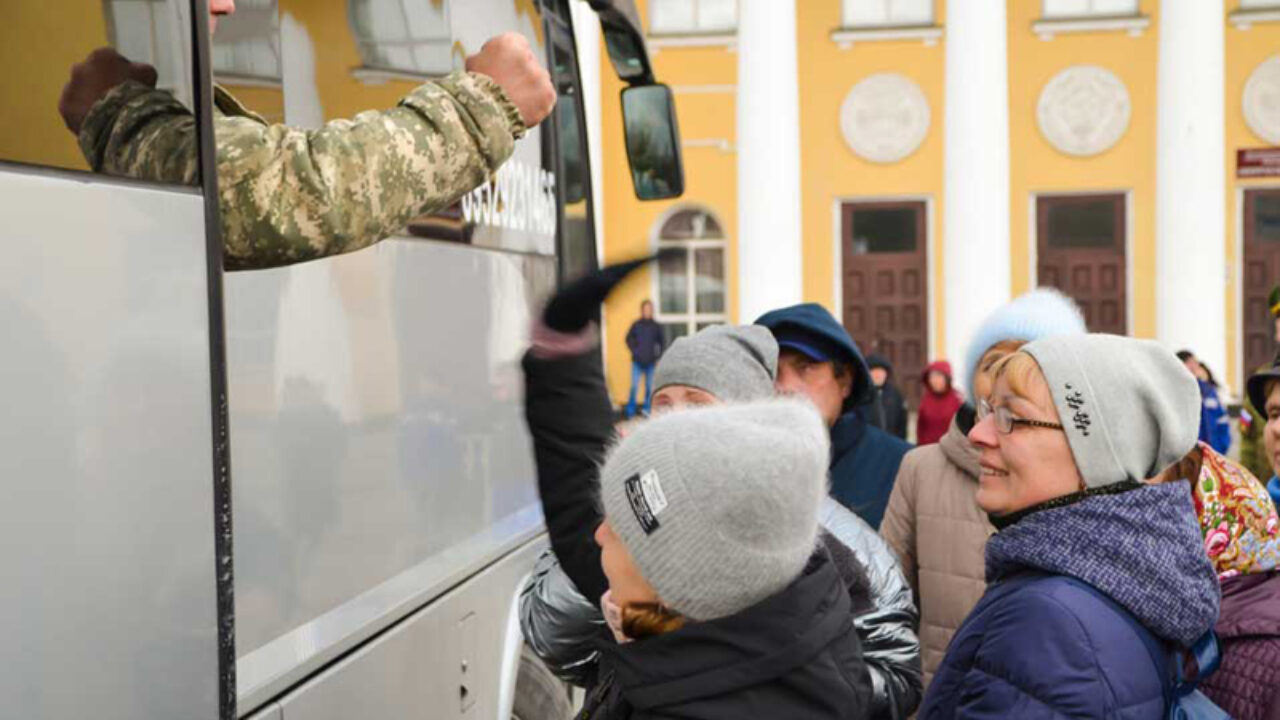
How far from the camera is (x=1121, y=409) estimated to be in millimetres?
1997

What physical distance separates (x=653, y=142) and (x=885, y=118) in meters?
17.7

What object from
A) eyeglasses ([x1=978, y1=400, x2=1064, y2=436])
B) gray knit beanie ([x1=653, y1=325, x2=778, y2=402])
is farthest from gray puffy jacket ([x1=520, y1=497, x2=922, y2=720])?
eyeglasses ([x1=978, y1=400, x2=1064, y2=436])

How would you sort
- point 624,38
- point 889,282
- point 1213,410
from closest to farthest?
point 624,38
point 1213,410
point 889,282

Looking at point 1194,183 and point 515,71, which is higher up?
point 1194,183

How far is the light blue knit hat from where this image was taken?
330cm

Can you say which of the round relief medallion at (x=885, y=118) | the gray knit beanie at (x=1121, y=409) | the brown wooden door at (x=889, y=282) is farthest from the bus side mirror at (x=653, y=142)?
the brown wooden door at (x=889, y=282)

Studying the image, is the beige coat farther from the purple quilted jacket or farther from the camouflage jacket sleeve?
the camouflage jacket sleeve

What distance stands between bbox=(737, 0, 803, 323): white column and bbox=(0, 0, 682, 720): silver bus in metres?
16.8

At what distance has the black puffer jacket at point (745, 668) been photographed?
1.54m

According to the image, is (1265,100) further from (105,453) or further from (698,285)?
(105,453)

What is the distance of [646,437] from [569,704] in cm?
258

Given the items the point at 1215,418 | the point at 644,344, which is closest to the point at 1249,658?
the point at 1215,418

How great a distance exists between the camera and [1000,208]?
20.7 meters

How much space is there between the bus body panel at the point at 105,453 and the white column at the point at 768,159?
62.3ft
